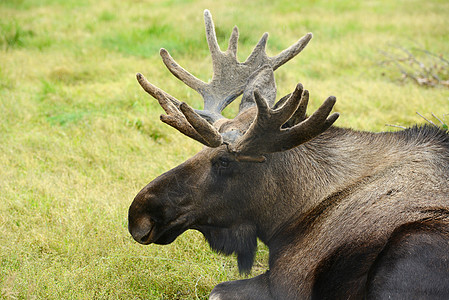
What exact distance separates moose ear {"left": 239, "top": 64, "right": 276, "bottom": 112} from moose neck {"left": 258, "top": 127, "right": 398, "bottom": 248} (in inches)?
23.0

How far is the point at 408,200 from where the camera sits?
10.5ft

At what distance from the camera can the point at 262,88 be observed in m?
4.12

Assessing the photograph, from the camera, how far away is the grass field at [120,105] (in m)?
4.15

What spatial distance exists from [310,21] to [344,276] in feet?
32.4

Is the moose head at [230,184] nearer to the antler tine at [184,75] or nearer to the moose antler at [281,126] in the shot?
the moose antler at [281,126]

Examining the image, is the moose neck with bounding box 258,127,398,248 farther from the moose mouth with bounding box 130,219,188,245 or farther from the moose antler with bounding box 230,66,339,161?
the moose mouth with bounding box 130,219,188,245

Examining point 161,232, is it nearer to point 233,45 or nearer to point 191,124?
point 191,124

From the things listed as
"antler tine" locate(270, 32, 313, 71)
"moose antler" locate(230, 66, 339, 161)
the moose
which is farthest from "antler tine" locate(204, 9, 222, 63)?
"moose antler" locate(230, 66, 339, 161)

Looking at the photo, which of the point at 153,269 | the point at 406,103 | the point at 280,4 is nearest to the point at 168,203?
the point at 153,269

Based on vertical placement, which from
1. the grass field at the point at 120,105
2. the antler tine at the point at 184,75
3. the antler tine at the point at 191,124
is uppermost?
the antler tine at the point at 191,124

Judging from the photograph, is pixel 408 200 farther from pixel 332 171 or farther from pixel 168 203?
pixel 168 203

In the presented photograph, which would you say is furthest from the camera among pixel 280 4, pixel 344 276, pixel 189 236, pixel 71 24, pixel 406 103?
pixel 280 4

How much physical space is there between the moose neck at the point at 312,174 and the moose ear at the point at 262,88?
0.58 metres

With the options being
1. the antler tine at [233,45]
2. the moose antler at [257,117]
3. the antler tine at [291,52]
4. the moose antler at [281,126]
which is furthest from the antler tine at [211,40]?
the moose antler at [281,126]
